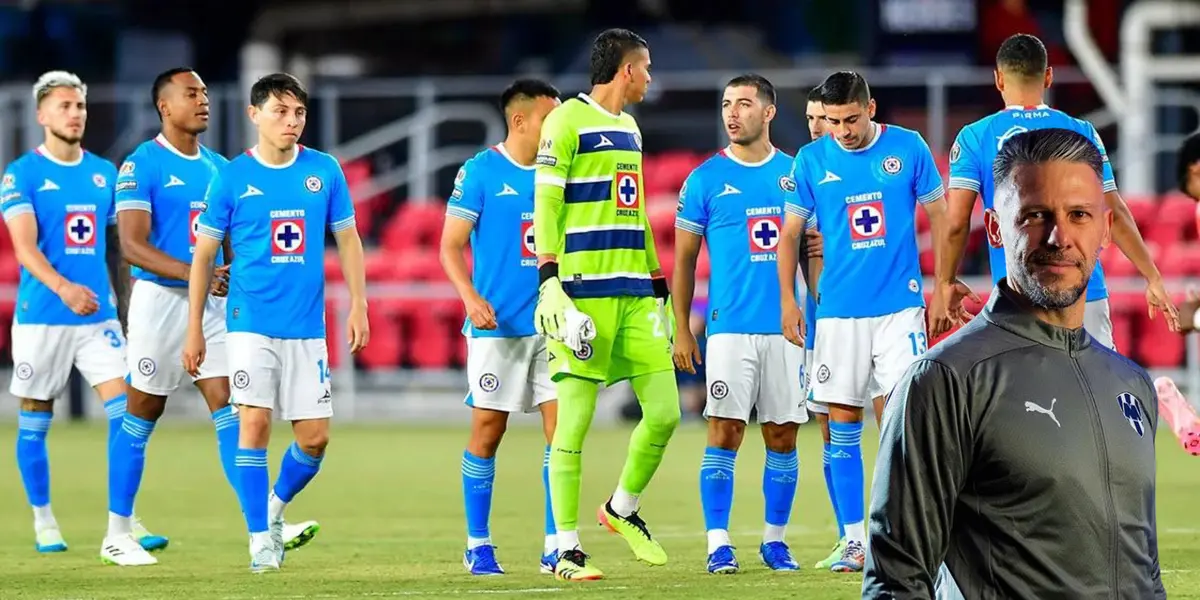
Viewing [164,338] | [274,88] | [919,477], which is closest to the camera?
[919,477]

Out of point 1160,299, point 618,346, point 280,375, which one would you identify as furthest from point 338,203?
point 1160,299

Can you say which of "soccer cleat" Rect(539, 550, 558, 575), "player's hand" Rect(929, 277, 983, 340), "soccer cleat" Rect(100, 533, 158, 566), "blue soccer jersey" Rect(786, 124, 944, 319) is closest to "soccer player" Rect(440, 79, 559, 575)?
"soccer cleat" Rect(539, 550, 558, 575)

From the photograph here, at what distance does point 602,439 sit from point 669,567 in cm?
784

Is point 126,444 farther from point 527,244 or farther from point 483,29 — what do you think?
point 483,29

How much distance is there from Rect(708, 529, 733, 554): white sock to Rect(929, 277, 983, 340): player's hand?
1138 millimetres

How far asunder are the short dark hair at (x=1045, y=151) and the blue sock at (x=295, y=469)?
5275 mm

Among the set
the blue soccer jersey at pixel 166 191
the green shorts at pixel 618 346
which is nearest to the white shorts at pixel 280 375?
the blue soccer jersey at pixel 166 191

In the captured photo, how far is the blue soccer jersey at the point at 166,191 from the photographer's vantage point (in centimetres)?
855

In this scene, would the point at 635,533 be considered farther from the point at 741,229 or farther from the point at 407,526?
the point at 407,526

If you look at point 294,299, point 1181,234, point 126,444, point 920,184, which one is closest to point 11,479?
point 126,444

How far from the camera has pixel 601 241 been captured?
7352 millimetres

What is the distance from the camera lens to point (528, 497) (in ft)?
39.0

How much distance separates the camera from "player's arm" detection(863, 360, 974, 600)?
120 inches

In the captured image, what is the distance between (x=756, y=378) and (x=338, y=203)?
1849mm
